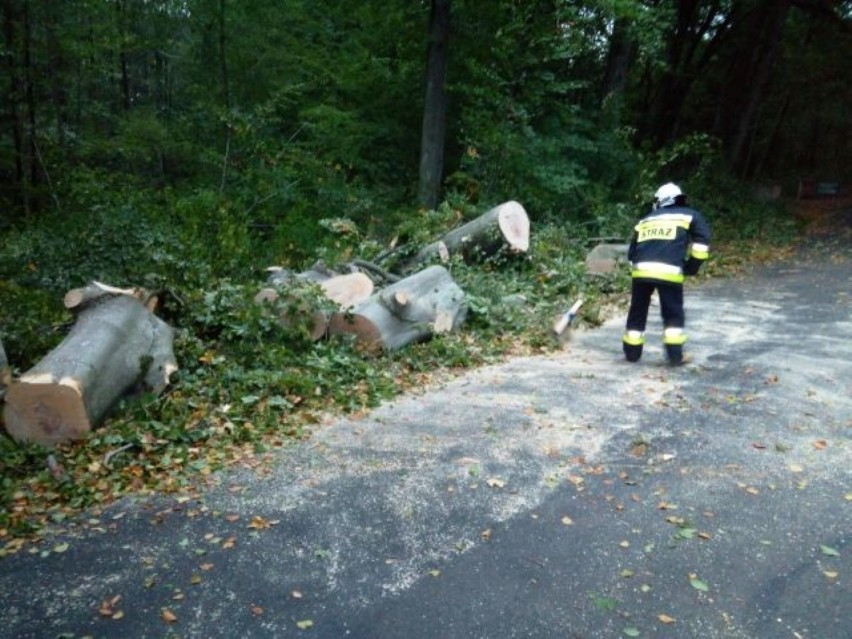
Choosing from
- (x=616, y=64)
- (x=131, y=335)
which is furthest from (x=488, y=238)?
(x=616, y=64)

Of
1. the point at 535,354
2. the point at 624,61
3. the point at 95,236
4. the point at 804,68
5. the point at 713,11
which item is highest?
the point at 713,11

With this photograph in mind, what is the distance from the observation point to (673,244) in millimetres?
6496

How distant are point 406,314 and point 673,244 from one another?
2.95 metres

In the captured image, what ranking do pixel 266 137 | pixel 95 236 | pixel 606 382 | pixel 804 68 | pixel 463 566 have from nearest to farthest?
pixel 463 566
pixel 606 382
pixel 95 236
pixel 266 137
pixel 804 68

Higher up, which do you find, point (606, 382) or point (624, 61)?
point (624, 61)

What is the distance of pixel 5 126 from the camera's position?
40.9ft

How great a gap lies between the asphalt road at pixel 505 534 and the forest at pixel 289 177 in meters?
0.71

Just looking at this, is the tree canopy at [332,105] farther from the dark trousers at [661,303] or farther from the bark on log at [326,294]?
the dark trousers at [661,303]

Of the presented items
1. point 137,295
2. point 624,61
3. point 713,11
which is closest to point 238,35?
point 624,61

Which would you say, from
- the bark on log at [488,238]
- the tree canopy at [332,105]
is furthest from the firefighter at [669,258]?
the tree canopy at [332,105]

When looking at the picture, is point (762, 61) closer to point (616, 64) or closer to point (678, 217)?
point (616, 64)

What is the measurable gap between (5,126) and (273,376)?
1047 centimetres

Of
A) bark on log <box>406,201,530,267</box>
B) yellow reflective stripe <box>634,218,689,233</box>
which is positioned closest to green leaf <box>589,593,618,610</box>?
yellow reflective stripe <box>634,218,689,233</box>

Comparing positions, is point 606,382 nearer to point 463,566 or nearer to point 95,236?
point 463,566
